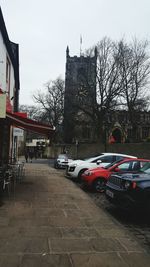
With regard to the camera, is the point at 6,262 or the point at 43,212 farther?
the point at 43,212

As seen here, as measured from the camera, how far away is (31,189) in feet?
37.7

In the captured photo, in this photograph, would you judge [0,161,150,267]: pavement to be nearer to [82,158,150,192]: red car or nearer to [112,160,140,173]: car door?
[112,160,140,173]: car door

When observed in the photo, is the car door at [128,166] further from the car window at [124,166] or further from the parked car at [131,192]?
the parked car at [131,192]

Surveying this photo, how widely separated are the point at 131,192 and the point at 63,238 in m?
2.32

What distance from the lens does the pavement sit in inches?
175

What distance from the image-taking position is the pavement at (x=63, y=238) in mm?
4445

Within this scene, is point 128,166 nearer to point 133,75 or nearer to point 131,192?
point 131,192

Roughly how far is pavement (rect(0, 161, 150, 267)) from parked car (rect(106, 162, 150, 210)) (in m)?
0.56

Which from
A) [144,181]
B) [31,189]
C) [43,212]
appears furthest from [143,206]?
[31,189]

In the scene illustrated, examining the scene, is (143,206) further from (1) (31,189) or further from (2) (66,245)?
(1) (31,189)

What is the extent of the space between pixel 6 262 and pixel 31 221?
241 centimetres

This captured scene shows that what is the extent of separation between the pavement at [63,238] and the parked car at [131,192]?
556 millimetres

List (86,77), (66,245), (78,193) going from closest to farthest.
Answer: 1. (66,245)
2. (78,193)
3. (86,77)

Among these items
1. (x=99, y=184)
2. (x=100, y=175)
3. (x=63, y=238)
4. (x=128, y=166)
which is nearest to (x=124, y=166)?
(x=128, y=166)
